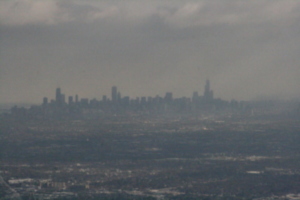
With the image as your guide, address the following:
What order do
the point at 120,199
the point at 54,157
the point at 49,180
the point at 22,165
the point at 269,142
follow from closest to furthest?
1. the point at 120,199
2. the point at 49,180
3. the point at 22,165
4. the point at 54,157
5. the point at 269,142

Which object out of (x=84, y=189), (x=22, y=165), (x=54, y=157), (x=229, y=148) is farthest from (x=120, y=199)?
(x=229, y=148)

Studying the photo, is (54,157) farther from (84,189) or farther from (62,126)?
(62,126)

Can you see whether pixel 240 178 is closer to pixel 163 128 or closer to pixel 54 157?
pixel 54 157

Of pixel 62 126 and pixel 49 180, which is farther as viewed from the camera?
pixel 62 126

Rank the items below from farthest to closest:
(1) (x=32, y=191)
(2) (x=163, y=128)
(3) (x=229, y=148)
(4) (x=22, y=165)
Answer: (2) (x=163, y=128) → (3) (x=229, y=148) → (4) (x=22, y=165) → (1) (x=32, y=191)

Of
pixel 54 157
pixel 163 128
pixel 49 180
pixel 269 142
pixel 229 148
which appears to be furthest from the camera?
pixel 163 128

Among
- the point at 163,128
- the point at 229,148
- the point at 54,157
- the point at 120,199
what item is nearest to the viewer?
the point at 120,199

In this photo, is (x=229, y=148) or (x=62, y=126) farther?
(x=62, y=126)

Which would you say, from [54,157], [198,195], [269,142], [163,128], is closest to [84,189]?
[198,195]
